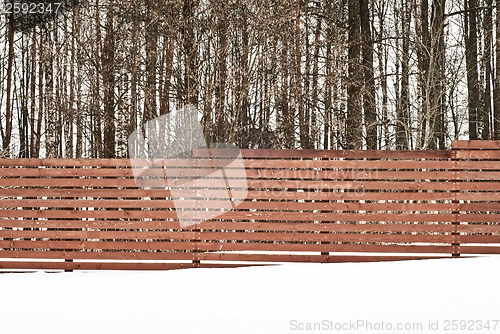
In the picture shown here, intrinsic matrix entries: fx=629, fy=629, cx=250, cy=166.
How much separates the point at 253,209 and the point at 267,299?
86.7 inches


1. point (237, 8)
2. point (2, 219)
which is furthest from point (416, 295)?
point (237, 8)

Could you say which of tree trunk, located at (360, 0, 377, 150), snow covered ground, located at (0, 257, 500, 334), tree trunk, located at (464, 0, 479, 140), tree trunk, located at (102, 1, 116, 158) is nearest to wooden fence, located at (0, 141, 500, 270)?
snow covered ground, located at (0, 257, 500, 334)

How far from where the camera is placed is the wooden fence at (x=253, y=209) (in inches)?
320

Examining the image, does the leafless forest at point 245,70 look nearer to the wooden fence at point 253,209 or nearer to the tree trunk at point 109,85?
the tree trunk at point 109,85

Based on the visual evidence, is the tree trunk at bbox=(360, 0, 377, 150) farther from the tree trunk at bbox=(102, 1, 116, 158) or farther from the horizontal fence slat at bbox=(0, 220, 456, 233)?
the tree trunk at bbox=(102, 1, 116, 158)

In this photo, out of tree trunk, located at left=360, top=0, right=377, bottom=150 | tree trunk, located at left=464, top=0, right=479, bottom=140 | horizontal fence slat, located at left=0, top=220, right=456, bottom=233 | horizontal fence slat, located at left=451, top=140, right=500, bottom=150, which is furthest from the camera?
tree trunk, located at left=464, top=0, right=479, bottom=140

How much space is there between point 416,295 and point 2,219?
17.6 feet

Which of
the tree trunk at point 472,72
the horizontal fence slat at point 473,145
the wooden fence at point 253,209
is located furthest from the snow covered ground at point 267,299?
the tree trunk at point 472,72

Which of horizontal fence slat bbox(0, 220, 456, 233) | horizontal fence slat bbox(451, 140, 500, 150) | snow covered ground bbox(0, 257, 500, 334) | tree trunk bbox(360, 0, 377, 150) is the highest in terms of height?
tree trunk bbox(360, 0, 377, 150)

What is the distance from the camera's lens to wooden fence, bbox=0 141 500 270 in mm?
8133

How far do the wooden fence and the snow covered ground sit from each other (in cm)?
35

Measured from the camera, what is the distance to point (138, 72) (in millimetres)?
12289

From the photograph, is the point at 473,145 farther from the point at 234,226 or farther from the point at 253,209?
the point at 234,226

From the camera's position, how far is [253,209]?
8.13m
